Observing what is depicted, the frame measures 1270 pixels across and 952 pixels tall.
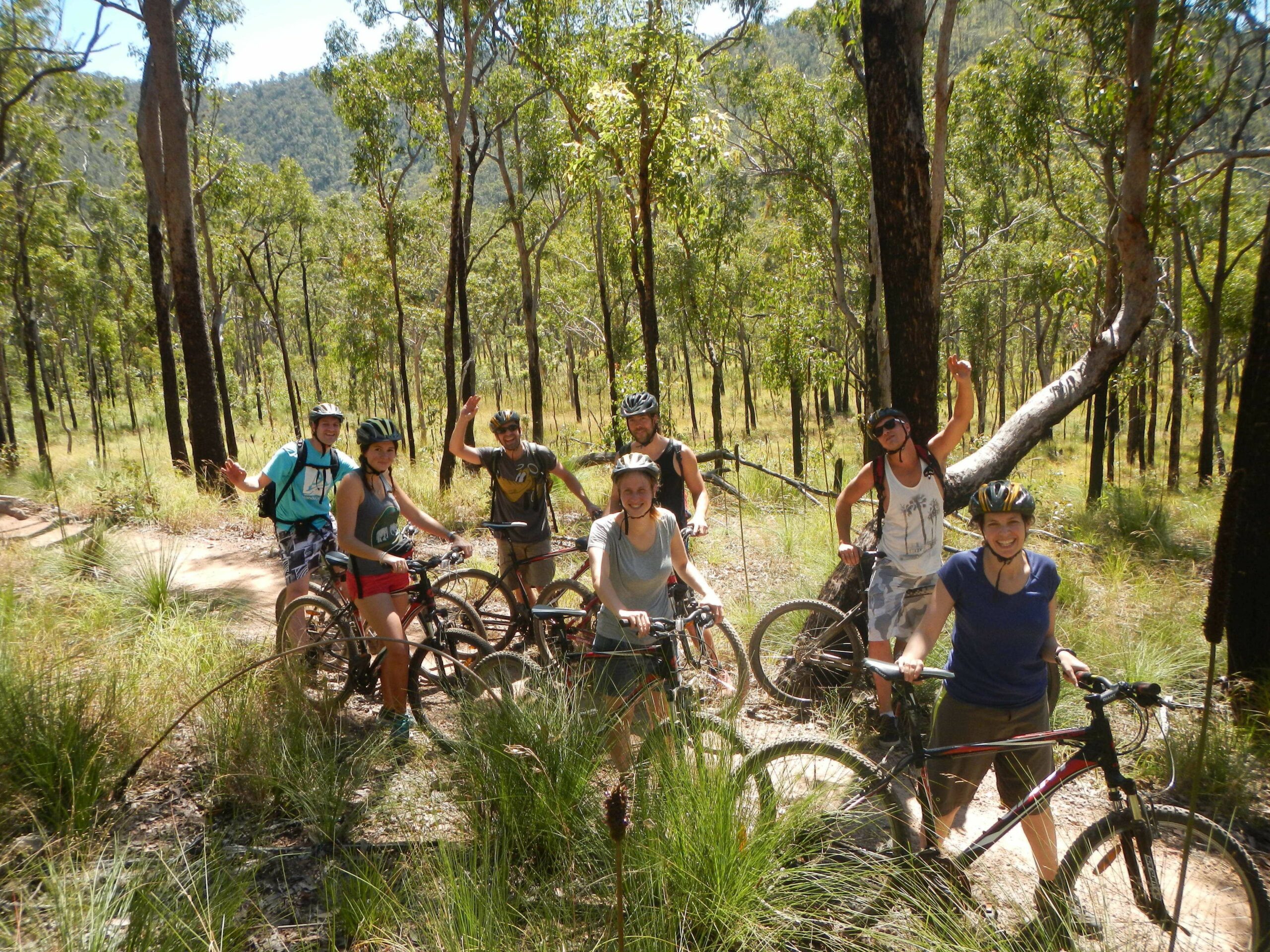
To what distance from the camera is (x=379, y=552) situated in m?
4.62

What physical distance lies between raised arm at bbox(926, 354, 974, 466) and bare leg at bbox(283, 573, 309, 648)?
424 cm

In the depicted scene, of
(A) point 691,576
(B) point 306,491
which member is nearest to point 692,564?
(A) point 691,576

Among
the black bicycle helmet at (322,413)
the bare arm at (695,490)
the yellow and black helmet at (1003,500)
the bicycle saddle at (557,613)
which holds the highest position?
the black bicycle helmet at (322,413)

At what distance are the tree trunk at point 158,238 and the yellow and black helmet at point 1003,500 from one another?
13.2 metres

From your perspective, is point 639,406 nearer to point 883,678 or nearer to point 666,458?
point 666,458

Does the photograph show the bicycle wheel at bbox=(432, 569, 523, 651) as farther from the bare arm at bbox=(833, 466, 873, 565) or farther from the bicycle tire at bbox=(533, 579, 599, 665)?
the bare arm at bbox=(833, 466, 873, 565)

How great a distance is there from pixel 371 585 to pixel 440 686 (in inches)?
28.5

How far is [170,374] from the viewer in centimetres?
1404

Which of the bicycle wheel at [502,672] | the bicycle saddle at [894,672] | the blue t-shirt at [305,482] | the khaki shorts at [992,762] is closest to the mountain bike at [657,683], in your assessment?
the bicycle wheel at [502,672]

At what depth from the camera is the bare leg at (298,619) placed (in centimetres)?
547

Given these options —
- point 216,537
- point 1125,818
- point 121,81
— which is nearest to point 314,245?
point 121,81

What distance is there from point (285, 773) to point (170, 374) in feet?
40.9

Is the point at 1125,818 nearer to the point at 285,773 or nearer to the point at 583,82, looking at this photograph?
the point at 285,773

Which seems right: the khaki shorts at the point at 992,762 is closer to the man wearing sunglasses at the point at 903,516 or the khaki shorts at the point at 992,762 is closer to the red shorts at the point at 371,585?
the man wearing sunglasses at the point at 903,516
